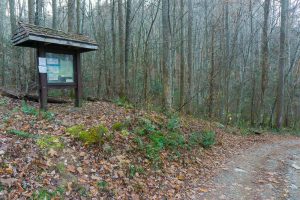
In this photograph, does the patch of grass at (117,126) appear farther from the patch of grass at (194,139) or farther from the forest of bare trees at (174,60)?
the forest of bare trees at (174,60)

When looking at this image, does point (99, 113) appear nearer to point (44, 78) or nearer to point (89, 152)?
point (44, 78)

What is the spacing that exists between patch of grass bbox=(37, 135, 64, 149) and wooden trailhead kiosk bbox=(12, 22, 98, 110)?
7.98 feet

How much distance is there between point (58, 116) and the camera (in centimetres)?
738

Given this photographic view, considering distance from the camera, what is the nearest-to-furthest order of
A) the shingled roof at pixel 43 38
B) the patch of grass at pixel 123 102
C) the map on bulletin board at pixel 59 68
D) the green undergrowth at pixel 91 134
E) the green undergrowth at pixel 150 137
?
the green undergrowth at pixel 91 134
the green undergrowth at pixel 150 137
the shingled roof at pixel 43 38
the map on bulletin board at pixel 59 68
the patch of grass at pixel 123 102

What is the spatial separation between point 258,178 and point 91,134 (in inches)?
174

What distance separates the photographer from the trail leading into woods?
5426mm

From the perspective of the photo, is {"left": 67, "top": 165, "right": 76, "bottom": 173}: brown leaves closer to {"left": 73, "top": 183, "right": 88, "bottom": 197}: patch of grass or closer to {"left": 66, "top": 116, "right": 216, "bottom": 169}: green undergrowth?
{"left": 73, "top": 183, "right": 88, "bottom": 197}: patch of grass

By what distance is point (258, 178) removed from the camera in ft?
21.0

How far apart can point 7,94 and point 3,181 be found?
20.0ft

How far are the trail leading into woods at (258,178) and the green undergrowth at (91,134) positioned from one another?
2610mm

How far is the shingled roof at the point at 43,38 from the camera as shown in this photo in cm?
712

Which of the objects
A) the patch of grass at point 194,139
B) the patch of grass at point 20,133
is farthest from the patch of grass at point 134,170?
the patch of grass at point 194,139

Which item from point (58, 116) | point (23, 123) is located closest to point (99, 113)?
point (58, 116)

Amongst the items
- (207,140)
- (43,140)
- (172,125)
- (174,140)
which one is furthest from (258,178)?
(43,140)
